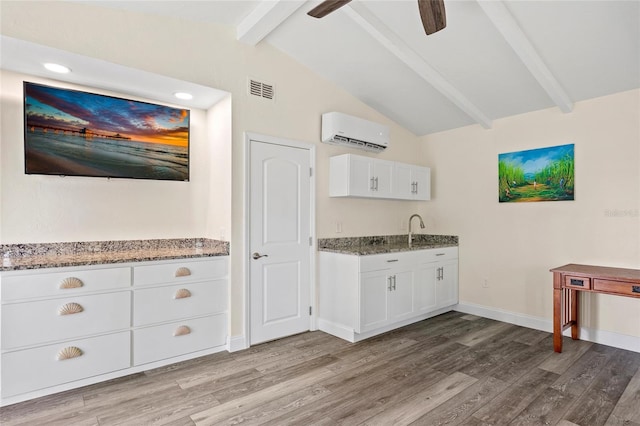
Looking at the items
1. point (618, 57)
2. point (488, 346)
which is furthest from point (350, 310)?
point (618, 57)

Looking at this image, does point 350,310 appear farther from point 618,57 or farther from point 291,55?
point 618,57

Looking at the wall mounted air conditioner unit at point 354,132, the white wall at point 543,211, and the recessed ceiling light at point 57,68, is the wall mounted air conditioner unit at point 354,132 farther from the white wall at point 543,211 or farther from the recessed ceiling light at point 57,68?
the recessed ceiling light at point 57,68

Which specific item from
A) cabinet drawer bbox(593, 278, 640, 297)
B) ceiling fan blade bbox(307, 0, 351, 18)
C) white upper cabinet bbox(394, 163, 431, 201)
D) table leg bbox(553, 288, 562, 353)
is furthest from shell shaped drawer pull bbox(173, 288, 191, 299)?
cabinet drawer bbox(593, 278, 640, 297)

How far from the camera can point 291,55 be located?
3.86 meters

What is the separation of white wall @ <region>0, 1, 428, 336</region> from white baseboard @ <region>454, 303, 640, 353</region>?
1649mm

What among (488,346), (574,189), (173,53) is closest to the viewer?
(173,53)

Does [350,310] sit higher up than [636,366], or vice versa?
[350,310]

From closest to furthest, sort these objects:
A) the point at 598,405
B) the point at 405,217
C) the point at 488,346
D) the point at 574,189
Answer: the point at 598,405
the point at 488,346
the point at 574,189
the point at 405,217

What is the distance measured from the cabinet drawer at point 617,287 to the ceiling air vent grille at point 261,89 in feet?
11.6

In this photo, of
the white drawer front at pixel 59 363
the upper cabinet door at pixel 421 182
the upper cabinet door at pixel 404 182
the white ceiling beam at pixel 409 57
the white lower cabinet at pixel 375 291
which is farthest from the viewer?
the upper cabinet door at pixel 421 182

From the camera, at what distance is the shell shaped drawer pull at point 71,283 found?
2617mm

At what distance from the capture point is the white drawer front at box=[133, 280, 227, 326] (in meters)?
2.95

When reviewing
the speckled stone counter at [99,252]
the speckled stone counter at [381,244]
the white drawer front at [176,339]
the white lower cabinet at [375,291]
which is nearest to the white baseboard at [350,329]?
the white lower cabinet at [375,291]

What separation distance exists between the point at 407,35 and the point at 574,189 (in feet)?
7.96
